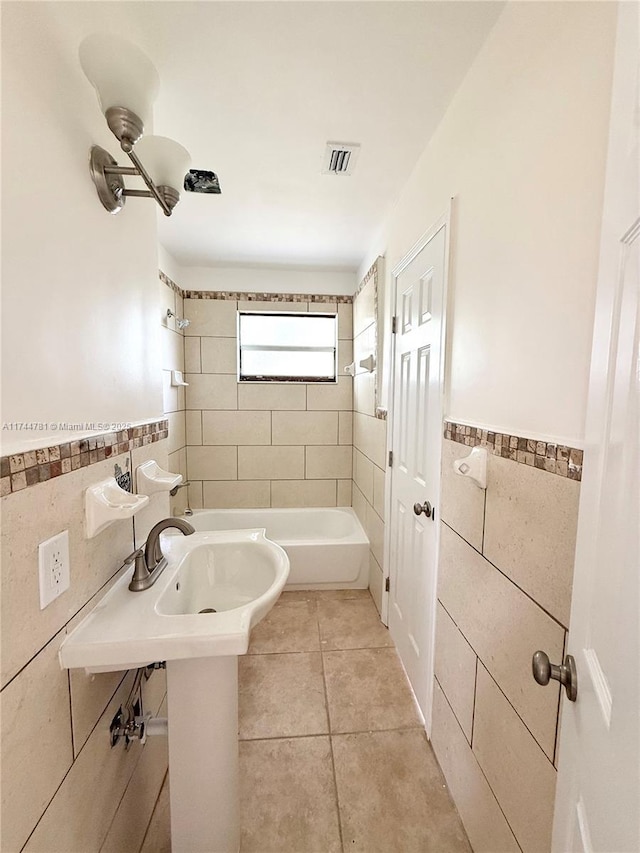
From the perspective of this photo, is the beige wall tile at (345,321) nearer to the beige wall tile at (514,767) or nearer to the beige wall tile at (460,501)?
the beige wall tile at (460,501)

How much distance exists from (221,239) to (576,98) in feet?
7.43

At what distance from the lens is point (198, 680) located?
0.99m

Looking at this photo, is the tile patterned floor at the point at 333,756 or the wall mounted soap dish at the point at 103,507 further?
the tile patterned floor at the point at 333,756

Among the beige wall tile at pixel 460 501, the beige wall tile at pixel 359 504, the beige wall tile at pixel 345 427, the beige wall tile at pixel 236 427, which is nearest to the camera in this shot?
the beige wall tile at pixel 460 501

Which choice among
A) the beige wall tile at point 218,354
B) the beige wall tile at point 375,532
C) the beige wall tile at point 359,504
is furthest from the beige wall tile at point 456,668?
the beige wall tile at point 218,354

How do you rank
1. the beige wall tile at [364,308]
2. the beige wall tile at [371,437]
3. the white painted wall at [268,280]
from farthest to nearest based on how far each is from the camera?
the white painted wall at [268,280], the beige wall tile at [364,308], the beige wall tile at [371,437]

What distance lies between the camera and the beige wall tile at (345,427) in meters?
3.27

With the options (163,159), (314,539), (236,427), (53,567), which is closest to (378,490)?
(314,539)

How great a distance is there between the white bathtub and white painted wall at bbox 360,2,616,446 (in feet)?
5.73

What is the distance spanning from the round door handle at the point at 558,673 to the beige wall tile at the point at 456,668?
586 mm

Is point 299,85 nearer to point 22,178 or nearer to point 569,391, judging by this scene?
point 22,178

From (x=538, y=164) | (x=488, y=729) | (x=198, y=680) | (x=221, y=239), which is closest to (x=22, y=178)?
(x=538, y=164)

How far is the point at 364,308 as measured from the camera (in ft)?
8.96

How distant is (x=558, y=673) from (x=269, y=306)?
10.0ft
